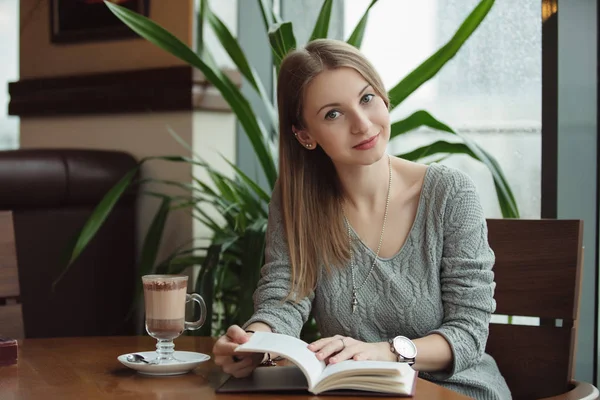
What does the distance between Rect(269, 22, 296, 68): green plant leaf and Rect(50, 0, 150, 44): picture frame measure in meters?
0.99

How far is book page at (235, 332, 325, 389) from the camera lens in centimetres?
122

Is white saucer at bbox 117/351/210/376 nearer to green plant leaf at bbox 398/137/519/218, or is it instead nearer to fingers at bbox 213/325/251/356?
fingers at bbox 213/325/251/356

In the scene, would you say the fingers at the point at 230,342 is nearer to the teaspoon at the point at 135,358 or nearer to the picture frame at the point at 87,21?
the teaspoon at the point at 135,358

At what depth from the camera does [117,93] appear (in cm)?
311

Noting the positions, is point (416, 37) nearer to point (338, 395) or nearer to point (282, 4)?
point (282, 4)

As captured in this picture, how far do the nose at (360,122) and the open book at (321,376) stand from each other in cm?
52

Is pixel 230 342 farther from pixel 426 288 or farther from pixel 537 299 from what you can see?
pixel 537 299

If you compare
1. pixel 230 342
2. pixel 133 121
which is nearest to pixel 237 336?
pixel 230 342

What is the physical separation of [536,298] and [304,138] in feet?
1.99

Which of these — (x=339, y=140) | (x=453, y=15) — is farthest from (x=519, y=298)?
(x=453, y=15)

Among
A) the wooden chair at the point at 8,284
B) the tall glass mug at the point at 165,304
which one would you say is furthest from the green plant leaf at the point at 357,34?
the tall glass mug at the point at 165,304

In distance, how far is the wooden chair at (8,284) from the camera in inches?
75.7

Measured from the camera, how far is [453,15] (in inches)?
108

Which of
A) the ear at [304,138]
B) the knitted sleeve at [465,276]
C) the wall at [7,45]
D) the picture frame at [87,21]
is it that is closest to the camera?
the knitted sleeve at [465,276]
